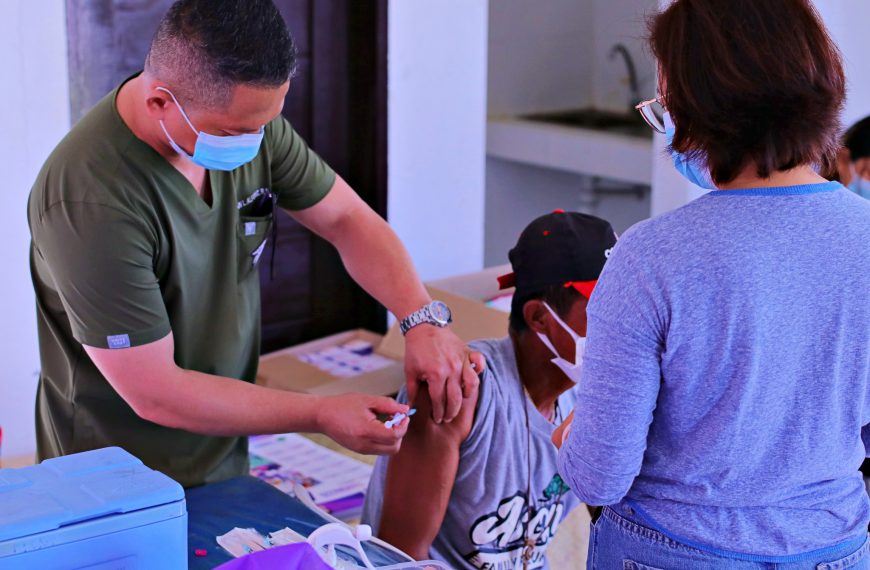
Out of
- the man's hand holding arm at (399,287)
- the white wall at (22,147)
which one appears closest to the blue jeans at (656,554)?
the man's hand holding arm at (399,287)

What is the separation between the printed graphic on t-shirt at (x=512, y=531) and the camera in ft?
5.32

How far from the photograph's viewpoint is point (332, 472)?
2896mm

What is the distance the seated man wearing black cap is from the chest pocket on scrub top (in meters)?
0.40

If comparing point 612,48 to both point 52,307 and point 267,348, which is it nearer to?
point 267,348

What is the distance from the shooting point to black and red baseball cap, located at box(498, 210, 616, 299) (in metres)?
1.69

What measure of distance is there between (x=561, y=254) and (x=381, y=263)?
36cm

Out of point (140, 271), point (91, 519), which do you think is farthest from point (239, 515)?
point (91, 519)

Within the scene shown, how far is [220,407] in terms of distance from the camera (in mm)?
1528

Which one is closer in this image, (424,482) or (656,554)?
(656,554)

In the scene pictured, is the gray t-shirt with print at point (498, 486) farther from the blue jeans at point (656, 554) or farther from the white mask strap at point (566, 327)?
the blue jeans at point (656, 554)

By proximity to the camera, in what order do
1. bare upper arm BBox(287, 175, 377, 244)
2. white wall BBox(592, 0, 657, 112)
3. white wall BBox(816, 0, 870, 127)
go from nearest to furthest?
bare upper arm BBox(287, 175, 377, 244)
white wall BBox(816, 0, 870, 127)
white wall BBox(592, 0, 657, 112)

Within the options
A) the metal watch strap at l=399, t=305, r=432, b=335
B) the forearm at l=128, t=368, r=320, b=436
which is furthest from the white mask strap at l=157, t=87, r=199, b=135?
the metal watch strap at l=399, t=305, r=432, b=335

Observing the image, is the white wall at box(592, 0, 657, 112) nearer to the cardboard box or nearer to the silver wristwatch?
the cardboard box

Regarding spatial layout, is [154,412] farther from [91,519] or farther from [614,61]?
[614,61]
